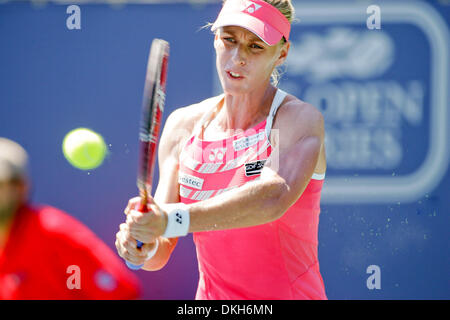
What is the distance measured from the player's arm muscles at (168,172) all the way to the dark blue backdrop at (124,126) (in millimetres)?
1152

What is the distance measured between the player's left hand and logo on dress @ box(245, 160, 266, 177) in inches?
14.2

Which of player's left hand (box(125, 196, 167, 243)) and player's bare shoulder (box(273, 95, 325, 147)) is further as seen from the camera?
player's bare shoulder (box(273, 95, 325, 147))

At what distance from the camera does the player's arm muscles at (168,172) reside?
245 cm

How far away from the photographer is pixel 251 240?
7.70ft

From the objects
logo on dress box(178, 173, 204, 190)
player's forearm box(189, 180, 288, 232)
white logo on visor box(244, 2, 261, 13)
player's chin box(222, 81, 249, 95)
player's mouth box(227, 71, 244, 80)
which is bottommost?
player's forearm box(189, 180, 288, 232)

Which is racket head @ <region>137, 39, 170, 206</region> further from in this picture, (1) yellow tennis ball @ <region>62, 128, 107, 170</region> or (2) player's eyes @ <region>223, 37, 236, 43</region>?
(1) yellow tennis ball @ <region>62, 128, 107, 170</region>

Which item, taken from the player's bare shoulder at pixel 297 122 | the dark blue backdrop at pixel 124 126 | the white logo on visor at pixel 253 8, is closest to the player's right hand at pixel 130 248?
the player's bare shoulder at pixel 297 122

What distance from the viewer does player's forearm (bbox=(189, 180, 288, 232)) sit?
6.84 ft
